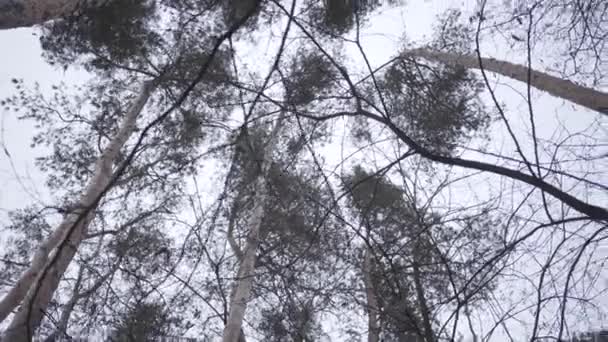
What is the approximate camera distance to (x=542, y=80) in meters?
3.91

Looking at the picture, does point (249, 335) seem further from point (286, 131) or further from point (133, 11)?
point (133, 11)

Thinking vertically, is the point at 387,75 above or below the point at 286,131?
above

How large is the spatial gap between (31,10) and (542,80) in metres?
4.79

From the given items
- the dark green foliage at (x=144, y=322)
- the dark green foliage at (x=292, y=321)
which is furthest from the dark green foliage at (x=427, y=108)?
the dark green foliage at (x=144, y=322)

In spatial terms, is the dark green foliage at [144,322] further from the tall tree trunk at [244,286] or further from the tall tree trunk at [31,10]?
the tall tree trunk at [31,10]

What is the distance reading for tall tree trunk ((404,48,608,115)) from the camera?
3.33 metres

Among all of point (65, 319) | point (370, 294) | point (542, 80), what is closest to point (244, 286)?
point (65, 319)

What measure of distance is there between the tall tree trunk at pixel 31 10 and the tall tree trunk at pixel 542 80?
307 cm

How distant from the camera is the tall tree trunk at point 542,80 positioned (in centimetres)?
333

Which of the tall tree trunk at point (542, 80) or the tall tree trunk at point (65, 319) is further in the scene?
the tall tree trunk at point (542, 80)

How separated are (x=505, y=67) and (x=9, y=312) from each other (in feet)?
18.9

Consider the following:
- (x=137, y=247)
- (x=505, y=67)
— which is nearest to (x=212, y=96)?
(x=137, y=247)

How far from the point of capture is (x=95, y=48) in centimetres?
346

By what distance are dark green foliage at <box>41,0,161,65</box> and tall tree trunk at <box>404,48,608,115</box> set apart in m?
2.52
